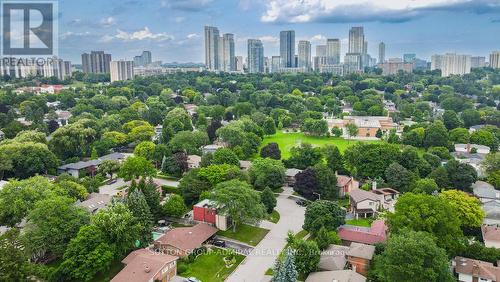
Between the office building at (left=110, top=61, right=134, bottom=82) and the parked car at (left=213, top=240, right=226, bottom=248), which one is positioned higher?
the office building at (left=110, top=61, right=134, bottom=82)

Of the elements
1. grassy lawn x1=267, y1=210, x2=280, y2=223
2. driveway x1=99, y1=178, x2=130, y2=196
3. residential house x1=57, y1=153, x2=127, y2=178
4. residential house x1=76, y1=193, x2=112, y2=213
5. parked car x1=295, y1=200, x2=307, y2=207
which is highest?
residential house x1=57, y1=153, x2=127, y2=178

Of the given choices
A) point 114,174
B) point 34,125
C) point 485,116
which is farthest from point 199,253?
point 485,116

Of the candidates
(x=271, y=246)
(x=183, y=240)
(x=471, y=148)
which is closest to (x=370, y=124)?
(x=471, y=148)

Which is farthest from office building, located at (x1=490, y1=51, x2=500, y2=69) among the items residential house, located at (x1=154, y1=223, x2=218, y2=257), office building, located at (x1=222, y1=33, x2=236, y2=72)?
residential house, located at (x1=154, y1=223, x2=218, y2=257)

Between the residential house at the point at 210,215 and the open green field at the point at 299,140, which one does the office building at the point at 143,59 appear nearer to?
the open green field at the point at 299,140

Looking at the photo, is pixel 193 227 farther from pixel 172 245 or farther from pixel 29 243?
pixel 29 243

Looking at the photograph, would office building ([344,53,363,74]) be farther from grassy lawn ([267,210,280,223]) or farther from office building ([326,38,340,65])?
grassy lawn ([267,210,280,223])

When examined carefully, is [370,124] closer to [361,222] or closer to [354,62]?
[361,222]
